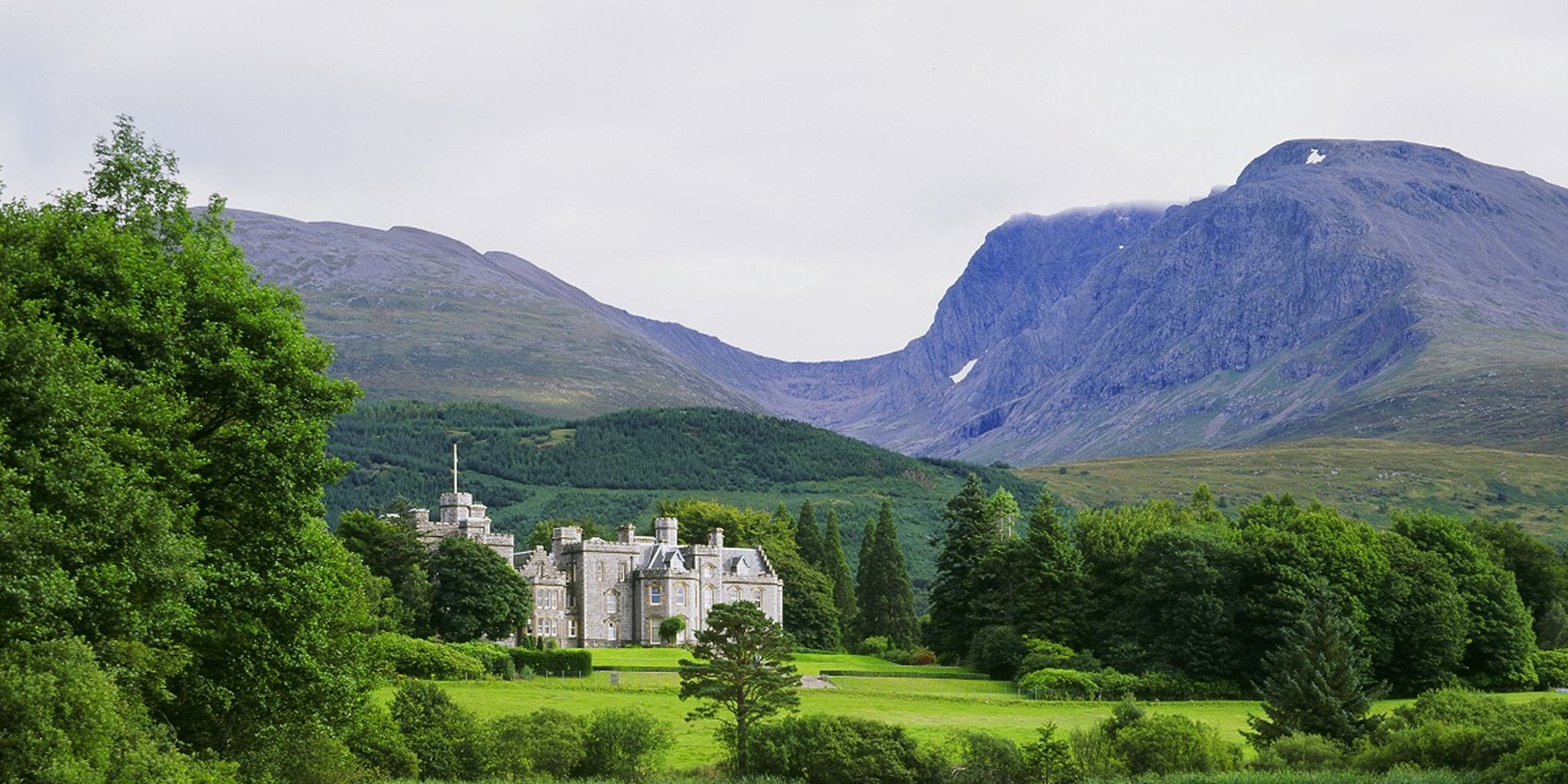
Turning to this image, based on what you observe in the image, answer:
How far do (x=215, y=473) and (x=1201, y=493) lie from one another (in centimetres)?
8466

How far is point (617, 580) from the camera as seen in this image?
92.9 m

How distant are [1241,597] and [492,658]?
114 feet

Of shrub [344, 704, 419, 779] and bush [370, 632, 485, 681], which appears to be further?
bush [370, 632, 485, 681]

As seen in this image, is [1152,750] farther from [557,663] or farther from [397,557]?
[397,557]

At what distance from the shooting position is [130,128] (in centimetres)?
2872

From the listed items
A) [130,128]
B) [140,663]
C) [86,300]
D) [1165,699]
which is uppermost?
[130,128]

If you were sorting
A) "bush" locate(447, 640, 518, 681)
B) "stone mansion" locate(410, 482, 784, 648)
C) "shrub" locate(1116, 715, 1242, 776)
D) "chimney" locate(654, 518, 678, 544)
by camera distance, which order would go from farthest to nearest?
"chimney" locate(654, 518, 678, 544), "stone mansion" locate(410, 482, 784, 648), "bush" locate(447, 640, 518, 681), "shrub" locate(1116, 715, 1242, 776)

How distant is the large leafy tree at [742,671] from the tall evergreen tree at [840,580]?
60588 mm

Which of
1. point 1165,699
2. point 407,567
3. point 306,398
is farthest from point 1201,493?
point 306,398

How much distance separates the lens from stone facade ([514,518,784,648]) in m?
88.9

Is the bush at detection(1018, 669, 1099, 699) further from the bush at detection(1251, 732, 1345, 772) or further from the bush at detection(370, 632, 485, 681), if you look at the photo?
the bush at detection(370, 632, 485, 681)

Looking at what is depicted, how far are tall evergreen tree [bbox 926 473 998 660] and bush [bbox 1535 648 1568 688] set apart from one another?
27.7 metres

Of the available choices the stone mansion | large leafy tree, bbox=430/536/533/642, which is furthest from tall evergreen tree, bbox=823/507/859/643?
large leafy tree, bbox=430/536/533/642

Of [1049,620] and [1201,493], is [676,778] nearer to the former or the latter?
[1049,620]
